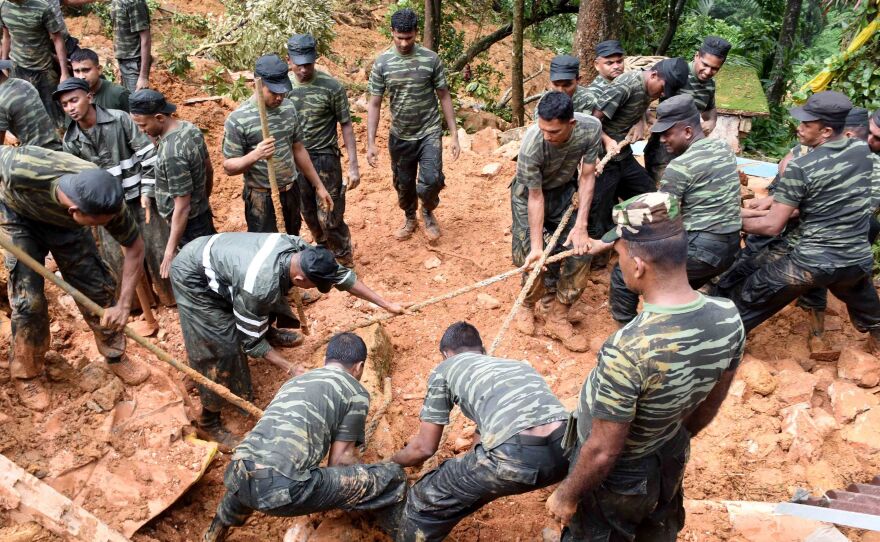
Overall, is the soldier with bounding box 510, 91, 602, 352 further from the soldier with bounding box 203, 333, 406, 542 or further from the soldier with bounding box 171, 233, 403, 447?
the soldier with bounding box 203, 333, 406, 542

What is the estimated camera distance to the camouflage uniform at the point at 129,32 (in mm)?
7727

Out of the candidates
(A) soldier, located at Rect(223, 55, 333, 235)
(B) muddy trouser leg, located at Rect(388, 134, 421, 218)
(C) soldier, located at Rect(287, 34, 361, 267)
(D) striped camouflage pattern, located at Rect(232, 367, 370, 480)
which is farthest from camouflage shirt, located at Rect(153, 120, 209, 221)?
(D) striped camouflage pattern, located at Rect(232, 367, 370, 480)

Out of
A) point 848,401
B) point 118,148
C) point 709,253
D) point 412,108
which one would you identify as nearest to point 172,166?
point 118,148

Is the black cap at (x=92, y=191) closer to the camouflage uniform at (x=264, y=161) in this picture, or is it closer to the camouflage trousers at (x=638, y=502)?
the camouflage uniform at (x=264, y=161)

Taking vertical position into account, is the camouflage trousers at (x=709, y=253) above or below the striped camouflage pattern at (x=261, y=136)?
below

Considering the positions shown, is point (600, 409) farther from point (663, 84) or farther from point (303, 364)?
point (663, 84)

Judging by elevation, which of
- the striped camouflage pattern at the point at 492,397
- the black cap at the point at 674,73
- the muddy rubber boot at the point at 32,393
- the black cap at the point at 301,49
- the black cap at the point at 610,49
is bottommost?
the muddy rubber boot at the point at 32,393

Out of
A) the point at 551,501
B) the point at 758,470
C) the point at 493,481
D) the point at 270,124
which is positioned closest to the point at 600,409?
the point at 551,501

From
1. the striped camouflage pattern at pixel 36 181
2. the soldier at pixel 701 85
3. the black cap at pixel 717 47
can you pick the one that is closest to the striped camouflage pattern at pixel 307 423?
the striped camouflage pattern at pixel 36 181

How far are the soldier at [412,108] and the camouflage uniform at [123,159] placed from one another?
82.2 inches

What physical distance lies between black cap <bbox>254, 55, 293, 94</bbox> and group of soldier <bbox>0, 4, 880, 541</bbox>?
0.02m

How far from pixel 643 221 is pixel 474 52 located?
9427 millimetres

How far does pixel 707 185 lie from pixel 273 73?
10.9ft

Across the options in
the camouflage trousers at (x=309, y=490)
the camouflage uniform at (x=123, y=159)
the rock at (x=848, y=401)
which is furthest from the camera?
the camouflage uniform at (x=123, y=159)
